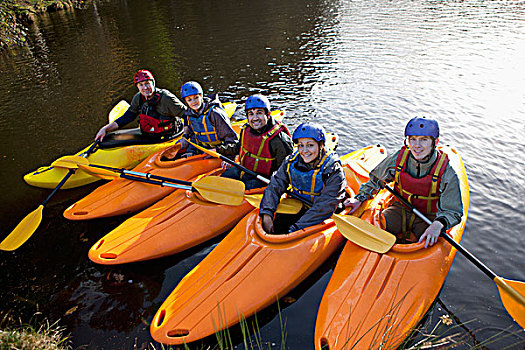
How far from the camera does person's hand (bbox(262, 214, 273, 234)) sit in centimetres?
368

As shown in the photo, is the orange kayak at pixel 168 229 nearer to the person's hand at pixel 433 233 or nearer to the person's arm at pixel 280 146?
the person's arm at pixel 280 146

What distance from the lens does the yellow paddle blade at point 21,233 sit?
4.21 m

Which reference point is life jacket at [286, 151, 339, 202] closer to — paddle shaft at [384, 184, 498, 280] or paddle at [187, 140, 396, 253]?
paddle at [187, 140, 396, 253]

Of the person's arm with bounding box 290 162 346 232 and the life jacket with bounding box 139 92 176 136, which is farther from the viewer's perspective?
the life jacket with bounding box 139 92 176 136

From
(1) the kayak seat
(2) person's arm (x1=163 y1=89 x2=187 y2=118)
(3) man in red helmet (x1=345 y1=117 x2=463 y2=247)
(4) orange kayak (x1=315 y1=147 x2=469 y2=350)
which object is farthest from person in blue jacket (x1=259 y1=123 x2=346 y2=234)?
(1) the kayak seat

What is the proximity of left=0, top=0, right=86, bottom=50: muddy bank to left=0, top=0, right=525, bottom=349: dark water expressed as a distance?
0.86 metres

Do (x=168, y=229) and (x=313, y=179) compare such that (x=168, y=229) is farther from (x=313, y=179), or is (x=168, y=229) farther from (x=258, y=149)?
(x=313, y=179)

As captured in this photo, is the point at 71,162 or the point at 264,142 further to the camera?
the point at 71,162

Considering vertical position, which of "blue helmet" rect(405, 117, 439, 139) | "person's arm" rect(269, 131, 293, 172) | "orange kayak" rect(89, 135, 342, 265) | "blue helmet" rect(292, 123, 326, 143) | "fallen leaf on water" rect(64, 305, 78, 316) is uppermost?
"blue helmet" rect(405, 117, 439, 139)

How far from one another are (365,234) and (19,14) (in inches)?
929

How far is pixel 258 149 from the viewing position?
14.5 ft

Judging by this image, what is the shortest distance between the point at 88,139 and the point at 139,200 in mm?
3391

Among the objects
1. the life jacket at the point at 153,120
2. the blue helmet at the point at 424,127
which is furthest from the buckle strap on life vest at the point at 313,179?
the life jacket at the point at 153,120

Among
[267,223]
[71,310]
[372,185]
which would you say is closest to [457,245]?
[372,185]
